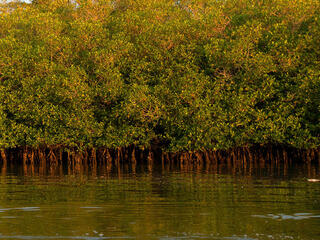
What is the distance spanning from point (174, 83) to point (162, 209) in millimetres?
16287

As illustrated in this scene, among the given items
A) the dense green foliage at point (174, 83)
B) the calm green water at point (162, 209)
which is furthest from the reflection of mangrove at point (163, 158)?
the calm green water at point (162, 209)

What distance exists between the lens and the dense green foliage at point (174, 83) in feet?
86.3

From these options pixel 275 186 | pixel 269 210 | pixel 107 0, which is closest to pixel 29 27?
pixel 107 0

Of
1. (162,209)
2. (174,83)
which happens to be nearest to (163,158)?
(174,83)

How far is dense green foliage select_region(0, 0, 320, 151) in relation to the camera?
26297 mm

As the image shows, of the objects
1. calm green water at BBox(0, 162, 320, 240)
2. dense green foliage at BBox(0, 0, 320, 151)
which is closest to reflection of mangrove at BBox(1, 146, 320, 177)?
dense green foliage at BBox(0, 0, 320, 151)

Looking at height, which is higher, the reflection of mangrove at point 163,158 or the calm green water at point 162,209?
the reflection of mangrove at point 163,158

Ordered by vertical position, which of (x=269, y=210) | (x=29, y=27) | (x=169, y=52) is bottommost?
(x=269, y=210)

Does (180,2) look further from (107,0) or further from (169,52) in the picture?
(169,52)

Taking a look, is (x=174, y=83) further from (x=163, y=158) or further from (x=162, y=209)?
(x=162, y=209)

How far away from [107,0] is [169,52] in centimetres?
725

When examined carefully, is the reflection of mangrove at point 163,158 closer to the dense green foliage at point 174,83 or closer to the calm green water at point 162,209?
the dense green foliage at point 174,83

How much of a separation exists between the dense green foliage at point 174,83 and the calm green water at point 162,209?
8407 millimetres

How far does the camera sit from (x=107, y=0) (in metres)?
33.8
